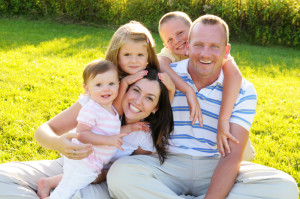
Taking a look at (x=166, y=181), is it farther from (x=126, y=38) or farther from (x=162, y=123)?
(x=126, y=38)

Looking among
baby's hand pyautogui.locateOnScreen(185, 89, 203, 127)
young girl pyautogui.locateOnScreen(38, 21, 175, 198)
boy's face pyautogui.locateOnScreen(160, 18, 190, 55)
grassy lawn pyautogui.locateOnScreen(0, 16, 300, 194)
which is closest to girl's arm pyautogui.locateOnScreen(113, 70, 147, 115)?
young girl pyautogui.locateOnScreen(38, 21, 175, 198)

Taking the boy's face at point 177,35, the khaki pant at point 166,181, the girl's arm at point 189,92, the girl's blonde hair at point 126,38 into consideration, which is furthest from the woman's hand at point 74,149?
the boy's face at point 177,35

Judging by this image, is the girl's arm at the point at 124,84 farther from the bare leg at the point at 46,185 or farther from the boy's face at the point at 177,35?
the boy's face at the point at 177,35

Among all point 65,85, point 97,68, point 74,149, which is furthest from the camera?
point 65,85

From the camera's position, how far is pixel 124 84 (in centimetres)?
318

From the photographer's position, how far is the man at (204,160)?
291 centimetres

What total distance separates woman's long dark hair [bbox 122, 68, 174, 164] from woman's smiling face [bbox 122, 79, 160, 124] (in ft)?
0.29

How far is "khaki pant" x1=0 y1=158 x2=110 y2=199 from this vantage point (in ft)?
9.71

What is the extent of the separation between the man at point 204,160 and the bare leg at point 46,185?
0.53 m

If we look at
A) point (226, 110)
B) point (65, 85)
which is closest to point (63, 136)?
point (226, 110)

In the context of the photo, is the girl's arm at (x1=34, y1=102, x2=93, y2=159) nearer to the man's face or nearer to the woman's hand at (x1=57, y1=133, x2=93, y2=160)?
the woman's hand at (x1=57, y1=133, x2=93, y2=160)

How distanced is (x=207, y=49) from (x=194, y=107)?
24.1 inches

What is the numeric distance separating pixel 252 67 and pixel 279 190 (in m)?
6.17

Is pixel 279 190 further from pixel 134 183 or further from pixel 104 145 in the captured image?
pixel 104 145
